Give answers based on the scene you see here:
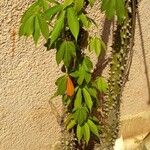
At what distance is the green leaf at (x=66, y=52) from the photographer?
188 cm

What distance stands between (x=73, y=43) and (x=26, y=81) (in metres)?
0.51

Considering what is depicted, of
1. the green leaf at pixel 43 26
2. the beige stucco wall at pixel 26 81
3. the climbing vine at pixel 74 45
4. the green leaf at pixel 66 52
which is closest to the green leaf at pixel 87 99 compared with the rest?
the climbing vine at pixel 74 45

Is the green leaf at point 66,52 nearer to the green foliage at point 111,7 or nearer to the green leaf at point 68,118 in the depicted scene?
the green foliage at point 111,7

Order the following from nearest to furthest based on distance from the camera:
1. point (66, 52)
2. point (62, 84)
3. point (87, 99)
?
point (66, 52)
point (62, 84)
point (87, 99)

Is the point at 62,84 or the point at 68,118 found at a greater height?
the point at 62,84

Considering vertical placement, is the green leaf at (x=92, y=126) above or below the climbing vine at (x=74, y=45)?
below

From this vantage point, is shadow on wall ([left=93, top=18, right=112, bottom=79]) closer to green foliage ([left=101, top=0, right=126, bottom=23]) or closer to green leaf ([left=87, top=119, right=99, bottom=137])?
green leaf ([left=87, top=119, right=99, bottom=137])

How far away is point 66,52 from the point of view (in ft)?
6.18

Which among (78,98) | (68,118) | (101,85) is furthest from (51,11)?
(68,118)

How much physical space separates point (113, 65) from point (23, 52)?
59cm

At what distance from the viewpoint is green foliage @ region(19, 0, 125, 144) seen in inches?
66.4

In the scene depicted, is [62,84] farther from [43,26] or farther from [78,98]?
[43,26]

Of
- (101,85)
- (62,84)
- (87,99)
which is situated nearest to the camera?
(62,84)

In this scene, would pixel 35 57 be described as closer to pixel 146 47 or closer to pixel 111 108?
pixel 111 108
